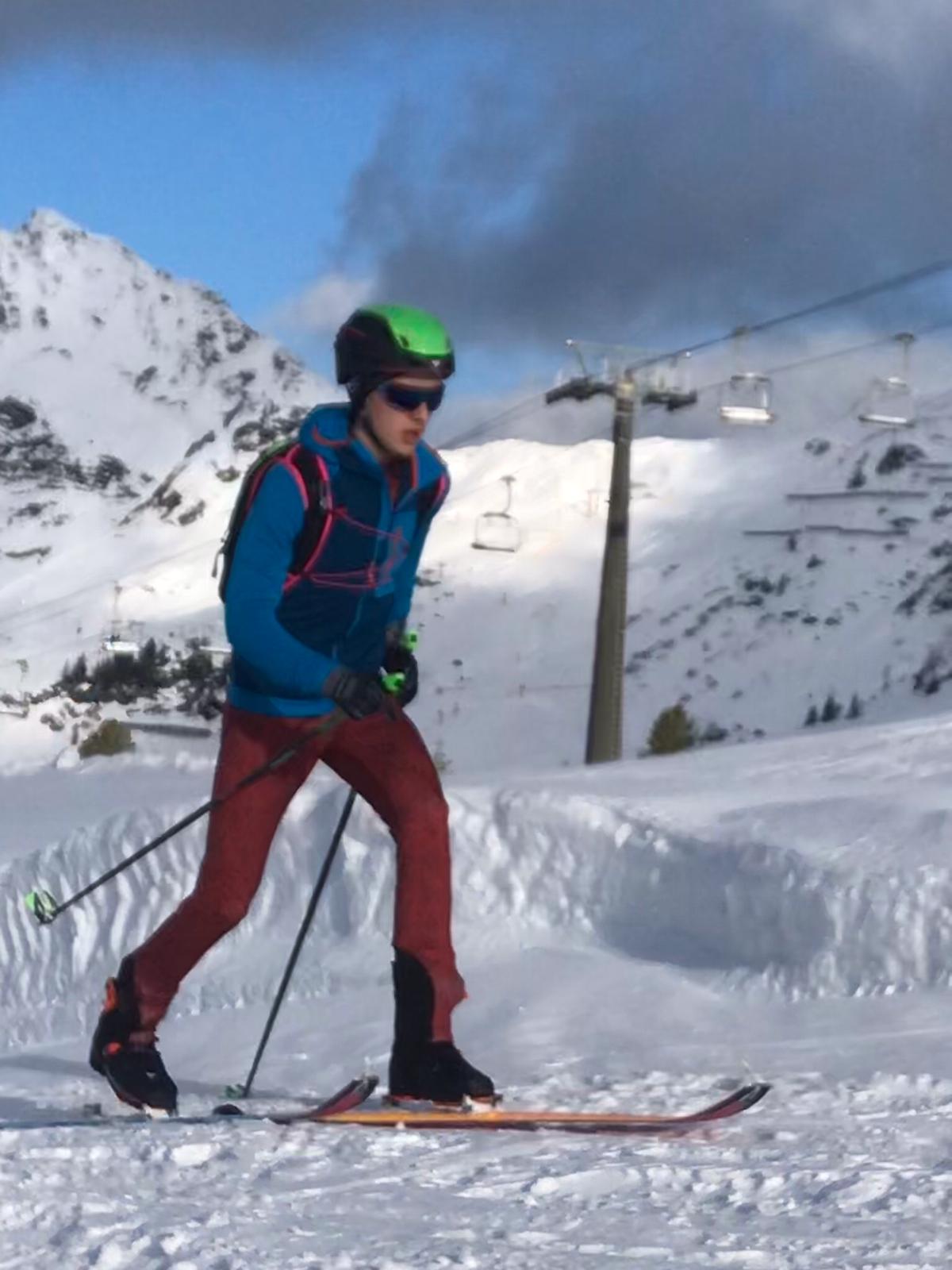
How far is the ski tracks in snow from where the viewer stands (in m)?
3.46

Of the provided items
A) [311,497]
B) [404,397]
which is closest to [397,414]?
[404,397]

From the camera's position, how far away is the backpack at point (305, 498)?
484 cm

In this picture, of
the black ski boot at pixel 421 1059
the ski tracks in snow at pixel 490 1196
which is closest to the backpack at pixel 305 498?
the black ski boot at pixel 421 1059

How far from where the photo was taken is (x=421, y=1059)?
16.1 feet

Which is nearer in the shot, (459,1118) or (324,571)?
(459,1118)

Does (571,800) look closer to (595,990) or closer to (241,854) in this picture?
(595,990)

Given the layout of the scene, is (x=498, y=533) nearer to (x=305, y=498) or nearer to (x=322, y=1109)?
(x=305, y=498)

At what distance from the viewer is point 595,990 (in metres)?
6.47

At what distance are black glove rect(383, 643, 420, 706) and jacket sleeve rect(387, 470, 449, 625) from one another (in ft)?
0.22

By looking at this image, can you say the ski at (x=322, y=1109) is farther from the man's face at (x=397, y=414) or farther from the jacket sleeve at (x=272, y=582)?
the man's face at (x=397, y=414)

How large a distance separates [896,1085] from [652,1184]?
3.60ft

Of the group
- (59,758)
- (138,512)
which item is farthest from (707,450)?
(59,758)

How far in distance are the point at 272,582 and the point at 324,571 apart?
0.14m

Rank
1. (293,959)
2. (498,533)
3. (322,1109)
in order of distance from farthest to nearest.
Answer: (498,533) → (293,959) → (322,1109)
